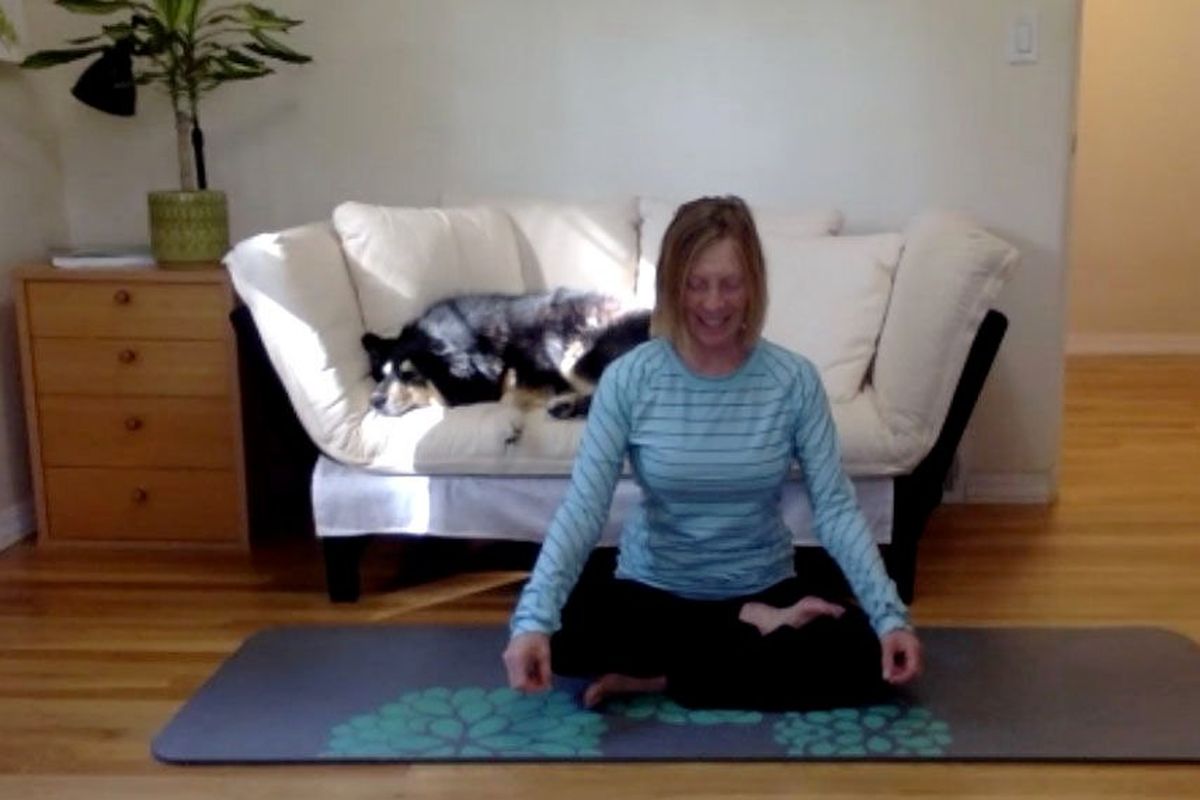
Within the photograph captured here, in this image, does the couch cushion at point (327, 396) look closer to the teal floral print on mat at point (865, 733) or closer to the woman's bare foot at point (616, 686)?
the woman's bare foot at point (616, 686)

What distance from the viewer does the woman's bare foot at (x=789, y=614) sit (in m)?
2.21

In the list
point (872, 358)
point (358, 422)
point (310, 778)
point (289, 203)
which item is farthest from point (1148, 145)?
point (310, 778)

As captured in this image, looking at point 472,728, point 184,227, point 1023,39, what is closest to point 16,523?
point 184,227

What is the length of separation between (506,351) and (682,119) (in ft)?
3.06

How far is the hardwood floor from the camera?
2018 millimetres

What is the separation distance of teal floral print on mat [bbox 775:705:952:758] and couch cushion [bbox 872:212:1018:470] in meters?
0.64

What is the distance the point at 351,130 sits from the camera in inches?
141

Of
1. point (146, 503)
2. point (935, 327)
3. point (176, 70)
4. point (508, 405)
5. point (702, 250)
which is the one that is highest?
point (176, 70)

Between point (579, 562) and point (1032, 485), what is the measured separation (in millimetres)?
1908

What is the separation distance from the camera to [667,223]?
3307 mm

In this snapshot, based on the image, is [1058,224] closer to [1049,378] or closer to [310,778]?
[1049,378]

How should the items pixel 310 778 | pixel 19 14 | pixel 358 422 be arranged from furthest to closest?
1. pixel 19 14
2. pixel 358 422
3. pixel 310 778

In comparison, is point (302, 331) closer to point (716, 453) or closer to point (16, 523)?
point (716, 453)

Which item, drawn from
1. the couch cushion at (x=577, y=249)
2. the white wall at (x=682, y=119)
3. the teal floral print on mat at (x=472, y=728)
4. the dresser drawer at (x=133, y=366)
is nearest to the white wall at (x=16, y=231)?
the white wall at (x=682, y=119)
